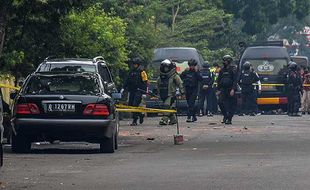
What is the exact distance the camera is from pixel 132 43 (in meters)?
35.9

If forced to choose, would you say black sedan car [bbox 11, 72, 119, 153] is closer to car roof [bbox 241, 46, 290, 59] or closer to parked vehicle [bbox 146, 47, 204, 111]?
parked vehicle [bbox 146, 47, 204, 111]

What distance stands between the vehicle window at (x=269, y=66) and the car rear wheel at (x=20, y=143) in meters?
22.4

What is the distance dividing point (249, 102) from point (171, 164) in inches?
876

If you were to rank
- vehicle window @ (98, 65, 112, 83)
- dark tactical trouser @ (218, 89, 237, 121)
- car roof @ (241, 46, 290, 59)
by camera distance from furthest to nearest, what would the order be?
car roof @ (241, 46, 290, 59), dark tactical trouser @ (218, 89, 237, 121), vehicle window @ (98, 65, 112, 83)

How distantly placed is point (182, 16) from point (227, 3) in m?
7.64

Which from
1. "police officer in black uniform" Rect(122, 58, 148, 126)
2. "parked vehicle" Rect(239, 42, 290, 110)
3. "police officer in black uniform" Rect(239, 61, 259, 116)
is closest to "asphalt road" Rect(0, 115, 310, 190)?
"police officer in black uniform" Rect(122, 58, 148, 126)

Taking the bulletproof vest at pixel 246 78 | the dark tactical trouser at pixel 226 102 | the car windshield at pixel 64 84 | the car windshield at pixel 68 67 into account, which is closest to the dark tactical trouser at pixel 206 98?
the bulletproof vest at pixel 246 78

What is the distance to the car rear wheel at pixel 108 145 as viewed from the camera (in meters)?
19.7

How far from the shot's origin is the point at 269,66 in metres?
41.6

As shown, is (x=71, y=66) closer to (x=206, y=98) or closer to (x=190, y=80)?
(x=190, y=80)

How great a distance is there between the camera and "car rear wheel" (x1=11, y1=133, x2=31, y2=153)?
64.0 ft

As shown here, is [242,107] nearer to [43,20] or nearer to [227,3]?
[43,20]

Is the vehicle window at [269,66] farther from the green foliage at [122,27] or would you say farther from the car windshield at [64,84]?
the car windshield at [64,84]

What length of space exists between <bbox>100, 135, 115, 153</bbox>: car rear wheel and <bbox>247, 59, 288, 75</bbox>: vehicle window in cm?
2206
